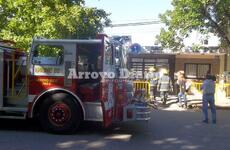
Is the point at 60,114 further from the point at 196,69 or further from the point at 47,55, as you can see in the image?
the point at 196,69

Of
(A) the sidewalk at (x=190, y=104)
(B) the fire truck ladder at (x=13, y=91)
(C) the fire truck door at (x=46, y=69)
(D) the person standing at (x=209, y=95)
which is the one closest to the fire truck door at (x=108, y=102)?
(C) the fire truck door at (x=46, y=69)

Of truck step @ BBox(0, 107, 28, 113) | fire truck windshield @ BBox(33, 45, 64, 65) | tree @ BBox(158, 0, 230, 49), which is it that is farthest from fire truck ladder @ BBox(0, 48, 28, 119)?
tree @ BBox(158, 0, 230, 49)

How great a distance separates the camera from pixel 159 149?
32.0 feet

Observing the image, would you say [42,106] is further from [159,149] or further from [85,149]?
[159,149]

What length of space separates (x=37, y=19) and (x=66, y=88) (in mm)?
6968

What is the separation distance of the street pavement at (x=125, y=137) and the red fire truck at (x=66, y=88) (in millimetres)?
423

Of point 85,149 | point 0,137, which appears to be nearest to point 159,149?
point 85,149

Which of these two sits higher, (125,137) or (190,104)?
(190,104)

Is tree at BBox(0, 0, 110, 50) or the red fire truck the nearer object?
the red fire truck

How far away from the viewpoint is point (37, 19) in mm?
17266

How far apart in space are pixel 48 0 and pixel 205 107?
22.8ft

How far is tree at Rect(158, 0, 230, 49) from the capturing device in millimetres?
25312

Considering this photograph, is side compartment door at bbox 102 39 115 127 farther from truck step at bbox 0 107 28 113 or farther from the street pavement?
truck step at bbox 0 107 28 113

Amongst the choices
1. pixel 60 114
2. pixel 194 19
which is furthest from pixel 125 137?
pixel 194 19
